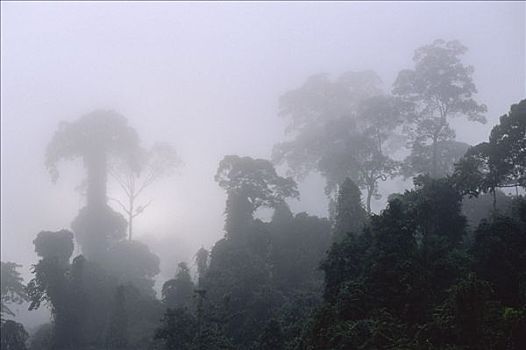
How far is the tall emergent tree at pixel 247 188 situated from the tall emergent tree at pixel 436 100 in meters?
11.1

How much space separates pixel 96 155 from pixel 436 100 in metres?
37.1

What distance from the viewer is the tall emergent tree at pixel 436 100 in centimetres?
4062

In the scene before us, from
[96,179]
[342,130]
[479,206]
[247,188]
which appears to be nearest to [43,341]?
[247,188]

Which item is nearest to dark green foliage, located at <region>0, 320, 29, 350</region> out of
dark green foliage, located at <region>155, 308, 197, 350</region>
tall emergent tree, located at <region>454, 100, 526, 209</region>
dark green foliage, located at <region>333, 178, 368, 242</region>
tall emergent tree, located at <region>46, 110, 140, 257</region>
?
tall emergent tree, located at <region>46, 110, 140, 257</region>

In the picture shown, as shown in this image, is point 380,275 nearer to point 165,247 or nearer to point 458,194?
point 458,194

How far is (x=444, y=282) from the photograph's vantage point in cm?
2064

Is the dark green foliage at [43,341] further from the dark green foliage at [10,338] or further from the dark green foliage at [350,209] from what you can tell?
the dark green foliage at [350,209]

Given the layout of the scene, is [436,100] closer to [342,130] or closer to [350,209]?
[342,130]

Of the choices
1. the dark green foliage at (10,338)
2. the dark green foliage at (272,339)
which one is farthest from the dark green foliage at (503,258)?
the dark green foliage at (10,338)

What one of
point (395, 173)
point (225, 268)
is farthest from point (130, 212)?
point (395, 173)

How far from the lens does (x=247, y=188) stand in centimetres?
4100

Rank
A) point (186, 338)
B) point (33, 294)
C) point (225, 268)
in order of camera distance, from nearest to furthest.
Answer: point (186, 338) → point (225, 268) → point (33, 294)

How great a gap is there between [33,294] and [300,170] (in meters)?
25.5

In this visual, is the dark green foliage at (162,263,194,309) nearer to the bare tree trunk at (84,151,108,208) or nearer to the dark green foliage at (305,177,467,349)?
the dark green foliage at (305,177,467,349)
